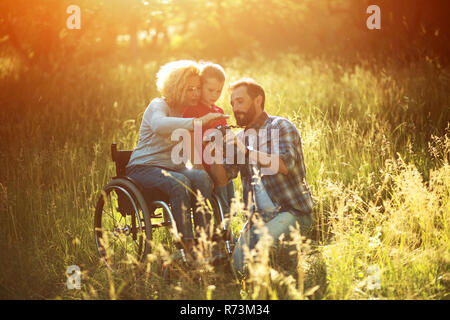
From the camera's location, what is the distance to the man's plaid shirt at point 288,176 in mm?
3414

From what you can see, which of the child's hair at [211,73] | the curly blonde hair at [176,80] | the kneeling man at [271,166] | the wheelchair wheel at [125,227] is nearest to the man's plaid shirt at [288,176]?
the kneeling man at [271,166]

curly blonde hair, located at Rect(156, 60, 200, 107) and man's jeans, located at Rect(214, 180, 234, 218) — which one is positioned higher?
curly blonde hair, located at Rect(156, 60, 200, 107)

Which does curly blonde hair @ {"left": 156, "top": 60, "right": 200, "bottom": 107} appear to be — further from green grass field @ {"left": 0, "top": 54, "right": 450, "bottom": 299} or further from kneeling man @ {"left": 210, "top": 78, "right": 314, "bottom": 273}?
green grass field @ {"left": 0, "top": 54, "right": 450, "bottom": 299}

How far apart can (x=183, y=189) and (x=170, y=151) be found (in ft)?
1.49

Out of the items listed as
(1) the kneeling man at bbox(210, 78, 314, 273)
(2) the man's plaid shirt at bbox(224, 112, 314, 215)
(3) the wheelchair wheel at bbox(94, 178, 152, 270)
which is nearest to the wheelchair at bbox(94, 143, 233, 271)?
(3) the wheelchair wheel at bbox(94, 178, 152, 270)

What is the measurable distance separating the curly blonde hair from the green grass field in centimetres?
111

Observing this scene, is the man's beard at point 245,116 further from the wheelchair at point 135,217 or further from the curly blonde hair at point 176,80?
the wheelchair at point 135,217

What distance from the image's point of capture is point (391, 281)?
3.12 metres

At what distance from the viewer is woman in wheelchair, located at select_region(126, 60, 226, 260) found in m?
3.29

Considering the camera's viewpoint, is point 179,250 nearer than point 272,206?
Yes

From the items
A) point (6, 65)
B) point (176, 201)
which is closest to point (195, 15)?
point (6, 65)

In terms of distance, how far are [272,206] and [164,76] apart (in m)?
1.24

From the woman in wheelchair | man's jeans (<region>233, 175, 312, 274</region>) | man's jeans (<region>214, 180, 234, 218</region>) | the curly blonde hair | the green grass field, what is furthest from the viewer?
man's jeans (<region>214, 180, 234, 218</region>)

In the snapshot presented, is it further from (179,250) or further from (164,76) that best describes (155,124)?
(179,250)
